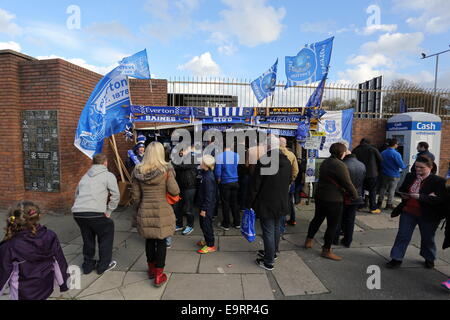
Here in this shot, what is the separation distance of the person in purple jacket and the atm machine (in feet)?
29.2

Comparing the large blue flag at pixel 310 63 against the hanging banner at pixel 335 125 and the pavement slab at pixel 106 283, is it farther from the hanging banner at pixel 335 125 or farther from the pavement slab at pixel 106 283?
the pavement slab at pixel 106 283

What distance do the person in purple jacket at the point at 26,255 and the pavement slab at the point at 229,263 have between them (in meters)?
1.85

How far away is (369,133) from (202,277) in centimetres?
771

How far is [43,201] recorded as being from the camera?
→ 18.7 feet

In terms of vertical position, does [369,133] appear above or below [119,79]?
below

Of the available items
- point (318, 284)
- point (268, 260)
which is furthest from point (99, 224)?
point (318, 284)

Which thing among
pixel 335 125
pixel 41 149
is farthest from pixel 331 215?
pixel 41 149

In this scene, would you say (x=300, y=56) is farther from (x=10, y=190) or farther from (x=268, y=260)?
(x=10, y=190)

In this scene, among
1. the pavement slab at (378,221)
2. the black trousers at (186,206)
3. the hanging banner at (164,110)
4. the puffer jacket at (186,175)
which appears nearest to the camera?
the puffer jacket at (186,175)

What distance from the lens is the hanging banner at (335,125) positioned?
7.80m

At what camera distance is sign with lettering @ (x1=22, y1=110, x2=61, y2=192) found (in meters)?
5.50

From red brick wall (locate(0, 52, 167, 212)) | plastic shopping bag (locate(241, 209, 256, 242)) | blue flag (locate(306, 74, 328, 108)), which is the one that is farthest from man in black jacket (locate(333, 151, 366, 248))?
red brick wall (locate(0, 52, 167, 212))

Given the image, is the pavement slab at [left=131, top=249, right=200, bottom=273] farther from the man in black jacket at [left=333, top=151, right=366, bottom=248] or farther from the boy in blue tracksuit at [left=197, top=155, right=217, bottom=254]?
the man in black jacket at [left=333, top=151, right=366, bottom=248]

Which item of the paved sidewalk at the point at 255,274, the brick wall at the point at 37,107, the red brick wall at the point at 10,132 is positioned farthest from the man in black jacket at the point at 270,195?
the red brick wall at the point at 10,132
